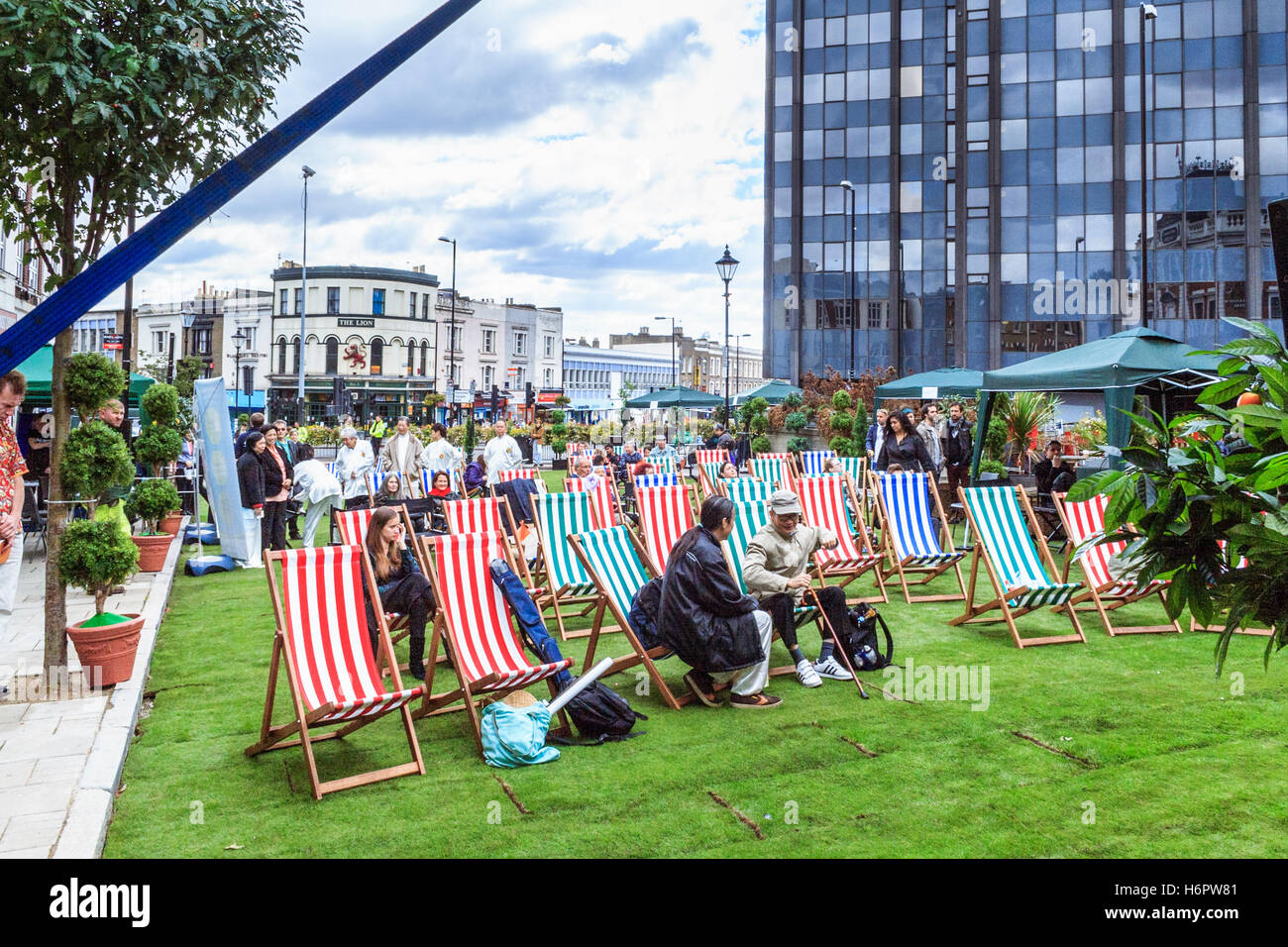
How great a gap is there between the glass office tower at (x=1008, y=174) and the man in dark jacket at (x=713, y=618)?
1336 inches

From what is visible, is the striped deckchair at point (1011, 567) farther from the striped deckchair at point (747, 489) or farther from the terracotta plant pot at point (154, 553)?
the terracotta plant pot at point (154, 553)

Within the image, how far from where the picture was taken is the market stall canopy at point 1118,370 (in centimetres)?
1059

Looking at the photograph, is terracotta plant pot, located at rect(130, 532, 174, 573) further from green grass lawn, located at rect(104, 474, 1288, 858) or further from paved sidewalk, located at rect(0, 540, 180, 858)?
green grass lawn, located at rect(104, 474, 1288, 858)

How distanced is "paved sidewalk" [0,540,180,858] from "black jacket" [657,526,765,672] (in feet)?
9.89

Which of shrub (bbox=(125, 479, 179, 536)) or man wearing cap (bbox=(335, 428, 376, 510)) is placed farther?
man wearing cap (bbox=(335, 428, 376, 510))

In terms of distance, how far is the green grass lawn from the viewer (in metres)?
4.04

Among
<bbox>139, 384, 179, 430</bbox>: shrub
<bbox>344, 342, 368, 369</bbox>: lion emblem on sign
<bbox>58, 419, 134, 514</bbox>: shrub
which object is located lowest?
<bbox>58, 419, 134, 514</bbox>: shrub

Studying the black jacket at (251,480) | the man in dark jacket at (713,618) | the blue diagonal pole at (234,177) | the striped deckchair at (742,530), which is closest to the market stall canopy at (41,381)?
the black jacket at (251,480)

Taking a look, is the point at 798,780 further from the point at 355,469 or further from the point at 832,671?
the point at 355,469

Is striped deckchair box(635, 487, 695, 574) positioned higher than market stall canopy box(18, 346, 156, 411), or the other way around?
market stall canopy box(18, 346, 156, 411)

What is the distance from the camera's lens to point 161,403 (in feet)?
34.3

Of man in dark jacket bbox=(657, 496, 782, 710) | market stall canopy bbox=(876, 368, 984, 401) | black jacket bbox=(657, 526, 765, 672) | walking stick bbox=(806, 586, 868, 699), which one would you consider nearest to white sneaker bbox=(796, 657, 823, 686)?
walking stick bbox=(806, 586, 868, 699)

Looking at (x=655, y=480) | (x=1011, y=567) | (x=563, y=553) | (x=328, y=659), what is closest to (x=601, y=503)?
(x=563, y=553)
